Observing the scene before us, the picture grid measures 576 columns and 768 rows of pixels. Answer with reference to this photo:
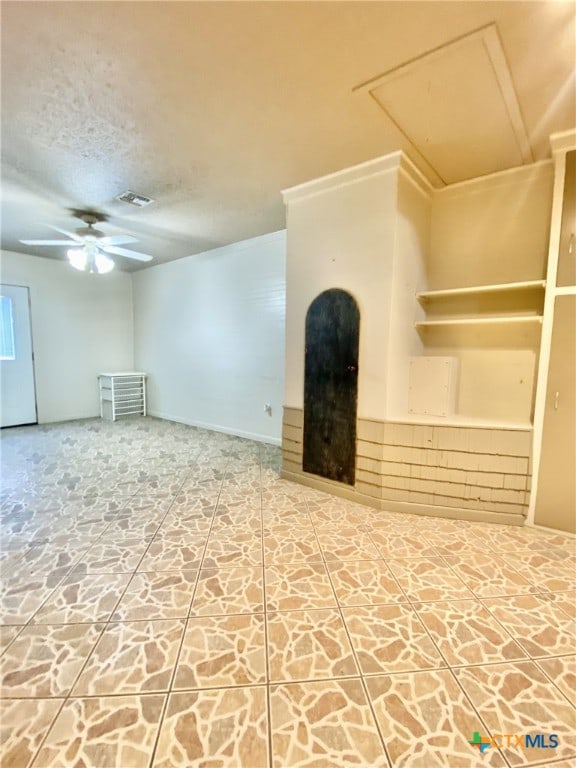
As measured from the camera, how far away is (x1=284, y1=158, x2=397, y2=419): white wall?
2549 mm

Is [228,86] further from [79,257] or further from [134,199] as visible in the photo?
[79,257]

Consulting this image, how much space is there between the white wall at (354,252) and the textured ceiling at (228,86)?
19cm

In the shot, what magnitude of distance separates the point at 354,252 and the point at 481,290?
1.04 metres

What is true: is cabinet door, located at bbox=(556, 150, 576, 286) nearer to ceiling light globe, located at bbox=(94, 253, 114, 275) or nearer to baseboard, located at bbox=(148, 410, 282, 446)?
baseboard, located at bbox=(148, 410, 282, 446)

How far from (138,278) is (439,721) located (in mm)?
6819

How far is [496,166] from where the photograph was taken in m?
2.55

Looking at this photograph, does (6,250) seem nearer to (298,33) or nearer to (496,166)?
(298,33)

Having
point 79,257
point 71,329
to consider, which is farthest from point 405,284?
point 71,329

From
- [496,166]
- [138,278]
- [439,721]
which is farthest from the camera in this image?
[138,278]

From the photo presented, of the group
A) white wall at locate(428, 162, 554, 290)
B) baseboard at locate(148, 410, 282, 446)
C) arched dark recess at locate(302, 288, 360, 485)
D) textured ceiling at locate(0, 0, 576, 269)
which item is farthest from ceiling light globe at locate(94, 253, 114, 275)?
white wall at locate(428, 162, 554, 290)

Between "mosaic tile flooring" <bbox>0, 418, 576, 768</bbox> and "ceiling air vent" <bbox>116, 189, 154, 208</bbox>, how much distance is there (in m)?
2.85

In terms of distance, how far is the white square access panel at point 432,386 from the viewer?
2664mm

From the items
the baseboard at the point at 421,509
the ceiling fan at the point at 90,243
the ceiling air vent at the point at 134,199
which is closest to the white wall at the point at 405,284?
the baseboard at the point at 421,509

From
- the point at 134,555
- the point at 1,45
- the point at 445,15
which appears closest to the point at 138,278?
the point at 1,45
